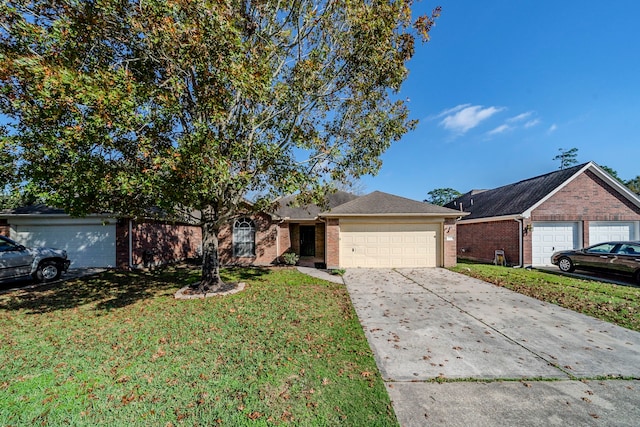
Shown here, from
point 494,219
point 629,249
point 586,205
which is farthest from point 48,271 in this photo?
point 586,205

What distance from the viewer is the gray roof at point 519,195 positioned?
44.2 feet

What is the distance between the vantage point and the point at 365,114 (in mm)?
8945

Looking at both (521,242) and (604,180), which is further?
(604,180)

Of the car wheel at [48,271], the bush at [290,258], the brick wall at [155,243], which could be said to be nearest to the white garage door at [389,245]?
the bush at [290,258]

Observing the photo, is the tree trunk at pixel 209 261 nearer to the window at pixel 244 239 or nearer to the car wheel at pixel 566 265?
the window at pixel 244 239

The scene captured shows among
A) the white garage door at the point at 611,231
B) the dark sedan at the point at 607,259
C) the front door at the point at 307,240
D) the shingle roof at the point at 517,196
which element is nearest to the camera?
the dark sedan at the point at 607,259

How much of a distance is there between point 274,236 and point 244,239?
164cm

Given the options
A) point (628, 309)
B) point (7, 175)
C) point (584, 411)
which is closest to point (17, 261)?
point (7, 175)

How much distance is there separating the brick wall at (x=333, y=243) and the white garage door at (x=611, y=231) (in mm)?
12583

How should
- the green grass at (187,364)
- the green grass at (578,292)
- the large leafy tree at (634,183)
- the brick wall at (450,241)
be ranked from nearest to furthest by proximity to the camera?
the green grass at (187,364)
the green grass at (578,292)
the brick wall at (450,241)
the large leafy tree at (634,183)

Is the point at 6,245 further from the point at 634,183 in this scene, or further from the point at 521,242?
the point at 634,183

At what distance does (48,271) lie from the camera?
9.82 meters

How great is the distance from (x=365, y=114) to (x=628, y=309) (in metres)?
8.58

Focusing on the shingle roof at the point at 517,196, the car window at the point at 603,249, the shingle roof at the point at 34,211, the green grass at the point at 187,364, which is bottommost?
the green grass at the point at 187,364
